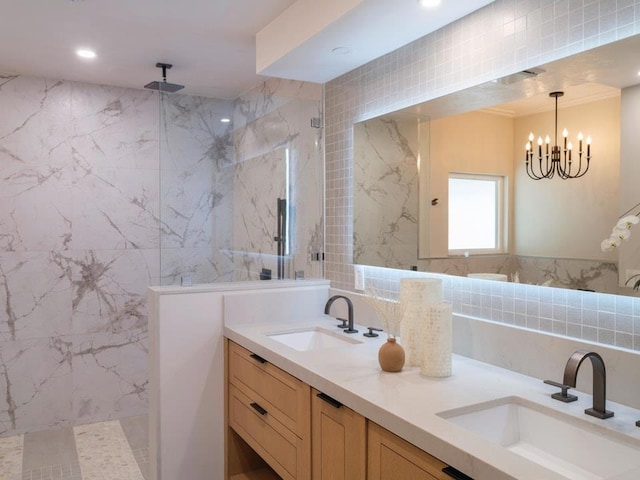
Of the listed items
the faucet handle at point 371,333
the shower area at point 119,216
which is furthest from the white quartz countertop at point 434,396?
the shower area at point 119,216

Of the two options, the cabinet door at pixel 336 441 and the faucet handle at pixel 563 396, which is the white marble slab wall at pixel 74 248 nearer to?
the cabinet door at pixel 336 441

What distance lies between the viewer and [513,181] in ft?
→ 6.08

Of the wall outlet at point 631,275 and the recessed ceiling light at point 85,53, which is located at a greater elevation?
the recessed ceiling light at point 85,53

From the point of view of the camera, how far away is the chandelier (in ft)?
5.33

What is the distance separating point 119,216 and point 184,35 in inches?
64.4

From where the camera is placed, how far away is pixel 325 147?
303cm

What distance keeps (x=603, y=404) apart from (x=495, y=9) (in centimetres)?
141

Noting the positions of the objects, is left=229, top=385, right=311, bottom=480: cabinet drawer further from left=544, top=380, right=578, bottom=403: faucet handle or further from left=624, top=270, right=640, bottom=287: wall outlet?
left=624, top=270, right=640, bottom=287: wall outlet

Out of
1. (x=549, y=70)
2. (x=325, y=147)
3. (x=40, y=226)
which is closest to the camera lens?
(x=549, y=70)

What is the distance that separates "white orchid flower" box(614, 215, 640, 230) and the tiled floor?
275 cm

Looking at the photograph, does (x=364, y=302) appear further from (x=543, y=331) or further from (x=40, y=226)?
(x=40, y=226)

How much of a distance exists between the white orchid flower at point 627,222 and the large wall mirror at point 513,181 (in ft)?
0.08

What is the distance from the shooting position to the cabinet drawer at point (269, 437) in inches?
74.0

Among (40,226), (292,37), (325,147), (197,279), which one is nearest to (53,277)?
(40,226)
